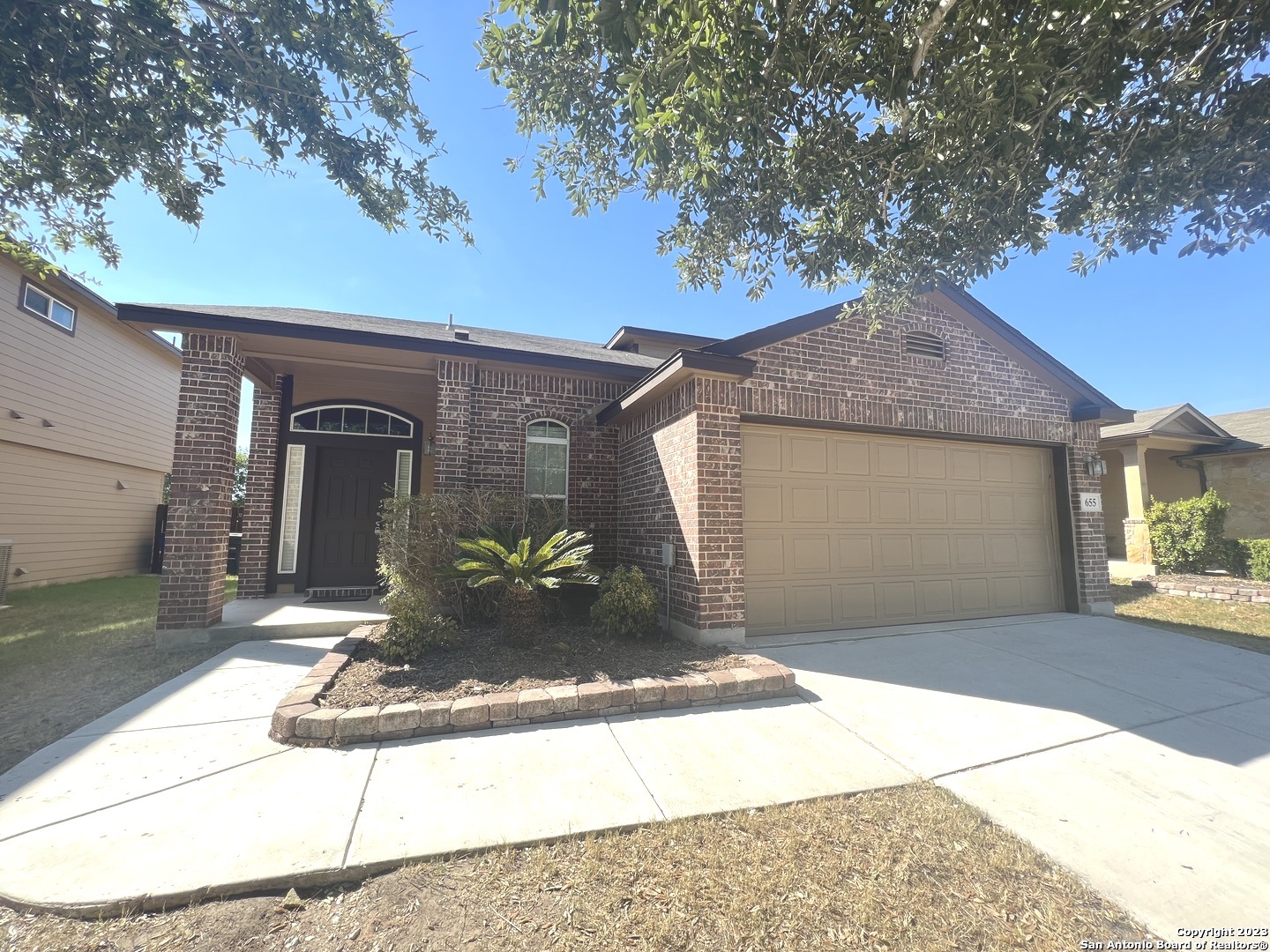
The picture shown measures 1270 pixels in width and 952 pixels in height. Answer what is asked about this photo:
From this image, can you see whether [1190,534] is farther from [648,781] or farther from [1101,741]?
[648,781]

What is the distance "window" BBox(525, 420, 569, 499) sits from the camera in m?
7.28

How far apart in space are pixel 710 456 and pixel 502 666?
9.62 feet

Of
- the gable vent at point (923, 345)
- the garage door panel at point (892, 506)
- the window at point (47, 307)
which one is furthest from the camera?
the window at point (47, 307)

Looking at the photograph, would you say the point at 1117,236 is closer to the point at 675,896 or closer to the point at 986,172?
the point at 986,172

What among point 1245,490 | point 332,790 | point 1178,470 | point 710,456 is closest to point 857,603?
point 710,456

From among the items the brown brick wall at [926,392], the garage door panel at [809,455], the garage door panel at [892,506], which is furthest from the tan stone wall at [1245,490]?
the garage door panel at [809,455]

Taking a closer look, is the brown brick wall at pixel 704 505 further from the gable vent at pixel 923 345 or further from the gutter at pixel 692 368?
the gable vent at pixel 923 345

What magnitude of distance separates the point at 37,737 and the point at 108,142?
483 centimetres

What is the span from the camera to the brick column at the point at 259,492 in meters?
7.65

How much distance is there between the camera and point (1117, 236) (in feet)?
14.8

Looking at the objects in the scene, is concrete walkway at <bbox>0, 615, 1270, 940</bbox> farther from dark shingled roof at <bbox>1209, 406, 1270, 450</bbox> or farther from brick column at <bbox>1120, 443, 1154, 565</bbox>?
dark shingled roof at <bbox>1209, 406, 1270, 450</bbox>

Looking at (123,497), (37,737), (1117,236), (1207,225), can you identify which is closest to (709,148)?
(1117,236)

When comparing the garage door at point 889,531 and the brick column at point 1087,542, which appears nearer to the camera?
the garage door at point 889,531

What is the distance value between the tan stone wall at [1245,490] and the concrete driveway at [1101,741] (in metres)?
11.2
